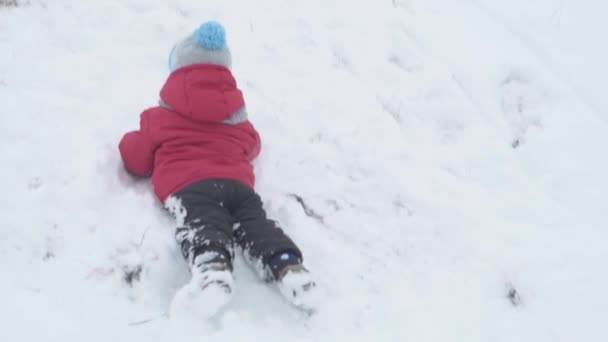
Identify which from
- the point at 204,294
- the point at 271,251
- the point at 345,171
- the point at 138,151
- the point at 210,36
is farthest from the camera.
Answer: the point at 345,171

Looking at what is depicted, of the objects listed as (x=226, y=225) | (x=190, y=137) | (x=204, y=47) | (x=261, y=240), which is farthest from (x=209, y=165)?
(x=204, y=47)

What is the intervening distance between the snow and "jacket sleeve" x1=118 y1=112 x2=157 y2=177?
8 cm

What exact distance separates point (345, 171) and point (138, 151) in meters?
1.32

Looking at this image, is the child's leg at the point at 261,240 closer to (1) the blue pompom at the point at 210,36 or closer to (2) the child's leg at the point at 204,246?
(2) the child's leg at the point at 204,246

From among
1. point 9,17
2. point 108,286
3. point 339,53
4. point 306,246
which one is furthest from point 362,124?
point 9,17

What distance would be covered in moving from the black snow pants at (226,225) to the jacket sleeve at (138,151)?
32cm

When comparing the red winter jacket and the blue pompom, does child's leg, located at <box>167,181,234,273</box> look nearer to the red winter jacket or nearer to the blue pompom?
the red winter jacket

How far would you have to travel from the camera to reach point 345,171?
3.58 m

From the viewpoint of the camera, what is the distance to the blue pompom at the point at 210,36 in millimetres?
3152

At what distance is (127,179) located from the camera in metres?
3.13

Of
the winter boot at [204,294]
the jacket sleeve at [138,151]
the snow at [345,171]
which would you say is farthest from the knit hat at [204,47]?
the winter boot at [204,294]

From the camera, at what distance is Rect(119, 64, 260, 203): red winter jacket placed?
3.04 metres

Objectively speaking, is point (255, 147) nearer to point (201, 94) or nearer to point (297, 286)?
point (201, 94)

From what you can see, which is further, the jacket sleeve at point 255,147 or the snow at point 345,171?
the jacket sleeve at point 255,147
